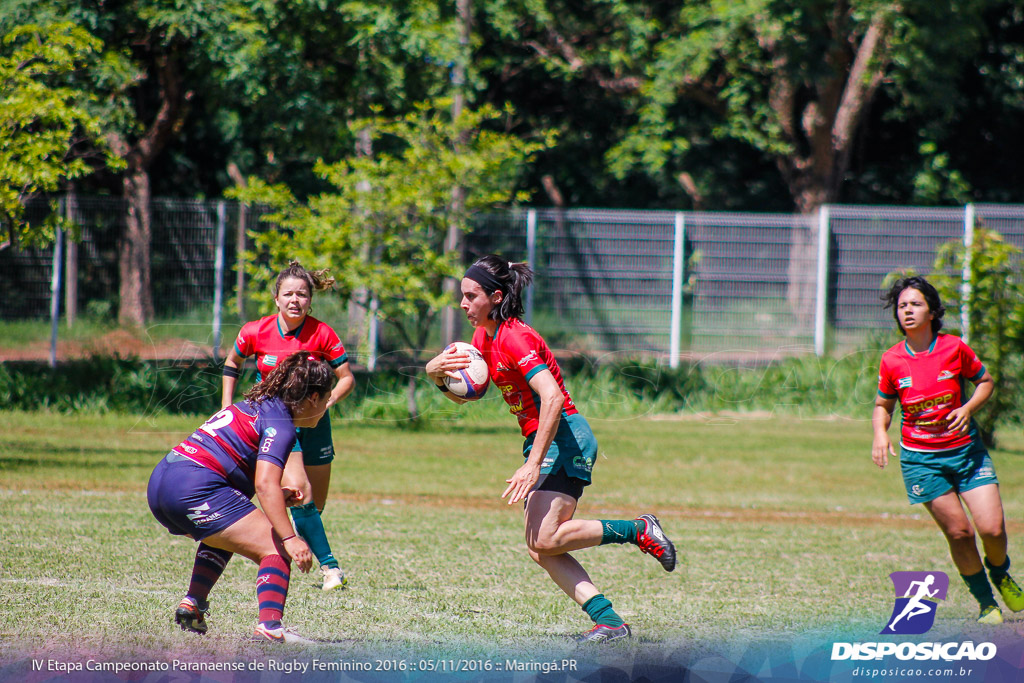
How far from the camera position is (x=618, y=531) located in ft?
17.9

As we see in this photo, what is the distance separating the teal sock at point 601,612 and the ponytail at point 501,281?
1488mm

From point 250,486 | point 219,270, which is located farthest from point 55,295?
point 250,486

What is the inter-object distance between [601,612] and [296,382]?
1889 mm

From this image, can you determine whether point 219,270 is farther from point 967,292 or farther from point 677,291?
point 967,292

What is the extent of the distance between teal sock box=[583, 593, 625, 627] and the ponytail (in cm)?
149

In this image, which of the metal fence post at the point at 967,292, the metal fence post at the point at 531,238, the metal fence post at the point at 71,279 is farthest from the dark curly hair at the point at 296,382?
the metal fence post at the point at 531,238

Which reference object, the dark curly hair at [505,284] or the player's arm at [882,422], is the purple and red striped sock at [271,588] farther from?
the player's arm at [882,422]

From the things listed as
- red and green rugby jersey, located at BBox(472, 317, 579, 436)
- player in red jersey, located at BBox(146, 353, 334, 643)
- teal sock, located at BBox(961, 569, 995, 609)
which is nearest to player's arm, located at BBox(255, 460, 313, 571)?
player in red jersey, located at BBox(146, 353, 334, 643)

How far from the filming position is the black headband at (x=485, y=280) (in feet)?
17.2

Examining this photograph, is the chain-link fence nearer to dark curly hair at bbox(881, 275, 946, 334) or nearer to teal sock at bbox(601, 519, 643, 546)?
dark curly hair at bbox(881, 275, 946, 334)

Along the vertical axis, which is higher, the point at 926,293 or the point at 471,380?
the point at 926,293

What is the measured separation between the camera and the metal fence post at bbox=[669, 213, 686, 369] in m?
19.8

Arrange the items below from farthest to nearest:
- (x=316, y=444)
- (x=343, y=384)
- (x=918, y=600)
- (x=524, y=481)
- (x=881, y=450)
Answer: (x=343, y=384)
(x=316, y=444)
(x=881, y=450)
(x=918, y=600)
(x=524, y=481)

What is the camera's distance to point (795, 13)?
2247 cm
